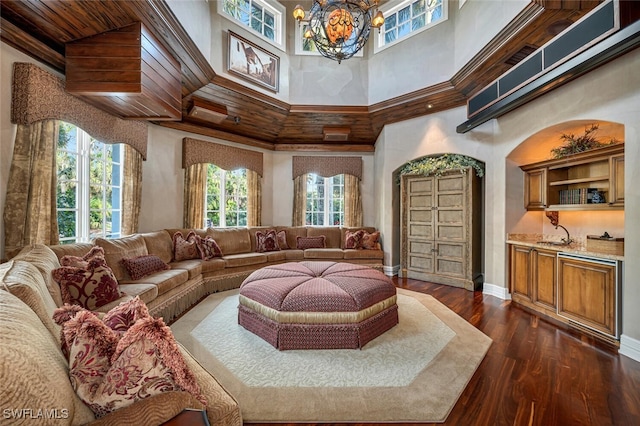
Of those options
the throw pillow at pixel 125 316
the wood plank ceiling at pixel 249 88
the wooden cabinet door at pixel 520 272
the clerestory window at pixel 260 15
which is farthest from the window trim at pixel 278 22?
the wooden cabinet door at pixel 520 272

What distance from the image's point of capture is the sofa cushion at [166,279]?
124 inches

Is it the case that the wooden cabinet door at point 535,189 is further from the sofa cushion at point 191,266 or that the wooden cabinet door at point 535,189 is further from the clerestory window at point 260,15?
the sofa cushion at point 191,266

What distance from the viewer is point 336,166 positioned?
654 cm

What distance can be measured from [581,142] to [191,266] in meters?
5.28

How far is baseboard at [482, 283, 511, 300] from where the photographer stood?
416cm

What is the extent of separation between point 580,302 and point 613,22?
268 centimetres

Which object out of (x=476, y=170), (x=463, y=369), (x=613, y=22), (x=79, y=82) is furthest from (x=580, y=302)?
(x=79, y=82)

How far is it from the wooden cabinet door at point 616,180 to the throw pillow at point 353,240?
3671 millimetres

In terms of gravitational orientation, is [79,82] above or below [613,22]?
below

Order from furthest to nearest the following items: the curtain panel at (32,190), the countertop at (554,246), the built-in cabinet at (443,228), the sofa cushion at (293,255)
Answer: the sofa cushion at (293,255)
the built-in cabinet at (443,228)
the countertop at (554,246)
the curtain panel at (32,190)

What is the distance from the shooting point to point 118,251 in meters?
3.34

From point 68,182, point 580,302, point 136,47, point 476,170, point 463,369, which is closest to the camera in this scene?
point 463,369

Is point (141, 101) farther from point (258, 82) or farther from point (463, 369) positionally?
point (463, 369)

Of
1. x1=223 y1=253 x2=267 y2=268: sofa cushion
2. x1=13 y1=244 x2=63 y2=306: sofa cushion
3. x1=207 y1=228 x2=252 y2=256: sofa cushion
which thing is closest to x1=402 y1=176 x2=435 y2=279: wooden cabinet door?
x1=223 y1=253 x2=267 y2=268: sofa cushion
